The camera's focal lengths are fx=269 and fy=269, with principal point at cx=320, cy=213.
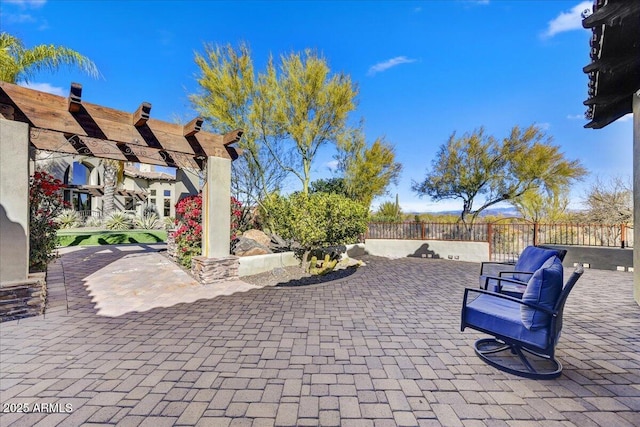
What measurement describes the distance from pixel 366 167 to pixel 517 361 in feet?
38.5

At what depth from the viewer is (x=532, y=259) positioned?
4.28 metres

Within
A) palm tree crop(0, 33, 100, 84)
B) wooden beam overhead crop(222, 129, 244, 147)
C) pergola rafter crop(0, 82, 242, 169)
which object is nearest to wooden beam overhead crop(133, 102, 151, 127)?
pergola rafter crop(0, 82, 242, 169)

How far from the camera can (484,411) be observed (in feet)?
7.01

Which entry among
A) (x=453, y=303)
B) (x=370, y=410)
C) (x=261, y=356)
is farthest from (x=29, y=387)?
(x=453, y=303)

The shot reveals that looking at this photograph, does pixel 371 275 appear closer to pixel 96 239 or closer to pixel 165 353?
pixel 165 353

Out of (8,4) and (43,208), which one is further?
(8,4)

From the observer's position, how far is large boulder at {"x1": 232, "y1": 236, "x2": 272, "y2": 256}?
7.32 m

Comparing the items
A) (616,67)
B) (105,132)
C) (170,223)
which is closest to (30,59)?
(170,223)

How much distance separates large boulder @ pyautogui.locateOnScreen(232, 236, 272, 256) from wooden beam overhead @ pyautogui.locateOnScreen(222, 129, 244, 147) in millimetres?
2688

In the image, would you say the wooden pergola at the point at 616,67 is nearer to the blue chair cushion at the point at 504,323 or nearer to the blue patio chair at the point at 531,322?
the blue patio chair at the point at 531,322

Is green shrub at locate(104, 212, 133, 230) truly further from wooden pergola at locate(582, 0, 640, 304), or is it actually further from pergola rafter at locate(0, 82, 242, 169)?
wooden pergola at locate(582, 0, 640, 304)

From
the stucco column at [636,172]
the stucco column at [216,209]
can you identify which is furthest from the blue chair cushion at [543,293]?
the stucco column at [216,209]

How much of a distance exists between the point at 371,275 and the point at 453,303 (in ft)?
8.94

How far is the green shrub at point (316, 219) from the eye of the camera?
275 inches
